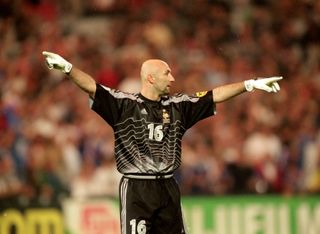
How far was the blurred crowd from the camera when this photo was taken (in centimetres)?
1474

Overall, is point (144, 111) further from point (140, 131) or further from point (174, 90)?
point (174, 90)

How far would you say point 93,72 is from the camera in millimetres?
17031

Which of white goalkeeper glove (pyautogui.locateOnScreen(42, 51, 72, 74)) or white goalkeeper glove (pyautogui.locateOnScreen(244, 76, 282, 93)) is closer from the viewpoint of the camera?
white goalkeeper glove (pyautogui.locateOnScreen(42, 51, 72, 74))

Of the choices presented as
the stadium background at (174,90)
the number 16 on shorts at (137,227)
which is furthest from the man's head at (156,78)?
the stadium background at (174,90)

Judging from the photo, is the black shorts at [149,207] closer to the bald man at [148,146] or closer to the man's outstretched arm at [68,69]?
the bald man at [148,146]

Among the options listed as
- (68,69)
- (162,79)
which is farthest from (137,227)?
(68,69)

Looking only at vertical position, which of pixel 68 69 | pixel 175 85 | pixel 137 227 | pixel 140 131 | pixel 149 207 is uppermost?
pixel 175 85

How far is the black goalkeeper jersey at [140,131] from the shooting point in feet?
32.3

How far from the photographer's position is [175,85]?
16.8 metres

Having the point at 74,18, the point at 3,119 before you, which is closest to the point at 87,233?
the point at 3,119

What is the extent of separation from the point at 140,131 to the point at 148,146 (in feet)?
0.55

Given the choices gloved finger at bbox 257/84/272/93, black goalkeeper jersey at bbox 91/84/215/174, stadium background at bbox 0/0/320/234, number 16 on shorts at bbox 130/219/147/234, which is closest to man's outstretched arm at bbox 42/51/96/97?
black goalkeeper jersey at bbox 91/84/215/174

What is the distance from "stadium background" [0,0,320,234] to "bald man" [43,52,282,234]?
350 centimetres

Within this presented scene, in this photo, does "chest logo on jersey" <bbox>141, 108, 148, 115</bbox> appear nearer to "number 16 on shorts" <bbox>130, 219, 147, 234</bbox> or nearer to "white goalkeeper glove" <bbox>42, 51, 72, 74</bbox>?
"white goalkeeper glove" <bbox>42, 51, 72, 74</bbox>
